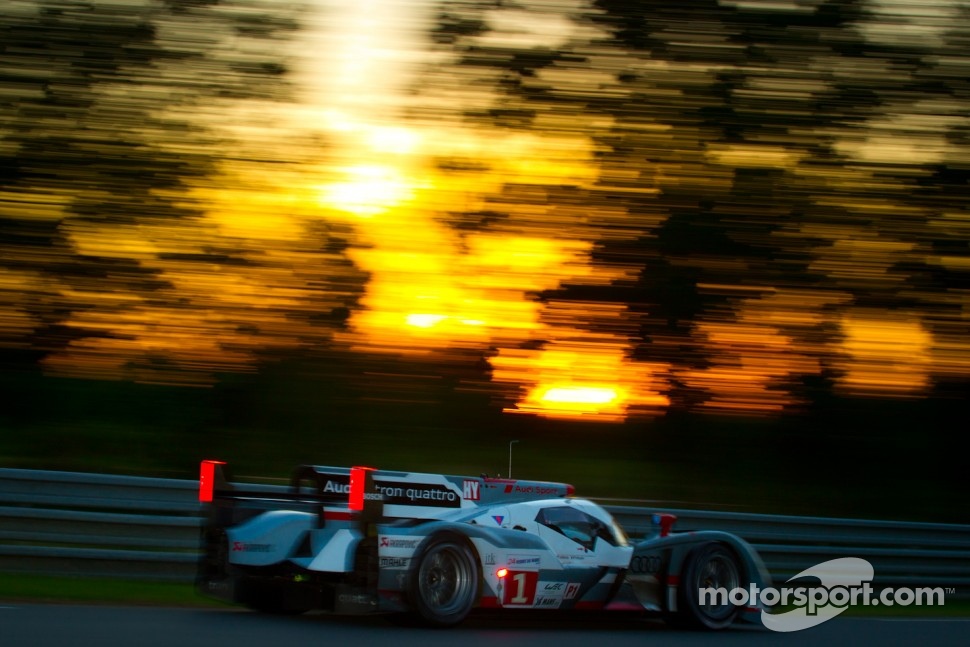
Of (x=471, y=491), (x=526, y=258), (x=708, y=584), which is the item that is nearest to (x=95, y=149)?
(x=526, y=258)

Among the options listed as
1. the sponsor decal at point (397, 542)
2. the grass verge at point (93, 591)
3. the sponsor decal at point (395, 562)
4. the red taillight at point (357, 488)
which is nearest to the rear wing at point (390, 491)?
the red taillight at point (357, 488)

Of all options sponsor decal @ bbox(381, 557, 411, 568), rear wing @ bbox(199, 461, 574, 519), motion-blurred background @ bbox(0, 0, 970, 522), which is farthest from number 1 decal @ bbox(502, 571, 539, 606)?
motion-blurred background @ bbox(0, 0, 970, 522)

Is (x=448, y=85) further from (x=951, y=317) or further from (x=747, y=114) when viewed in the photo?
(x=951, y=317)

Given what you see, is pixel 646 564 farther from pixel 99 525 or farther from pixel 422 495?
pixel 99 525

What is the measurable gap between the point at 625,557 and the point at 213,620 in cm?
302

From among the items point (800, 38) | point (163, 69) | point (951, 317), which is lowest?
point (951, 317)

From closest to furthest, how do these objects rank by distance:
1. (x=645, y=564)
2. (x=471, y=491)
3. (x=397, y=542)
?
(x=397, y=542), (x=471, y=491), (x=645, y=564)

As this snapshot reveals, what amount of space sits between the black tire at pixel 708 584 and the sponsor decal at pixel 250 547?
3112 millimetres

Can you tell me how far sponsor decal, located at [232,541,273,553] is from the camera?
275 inches

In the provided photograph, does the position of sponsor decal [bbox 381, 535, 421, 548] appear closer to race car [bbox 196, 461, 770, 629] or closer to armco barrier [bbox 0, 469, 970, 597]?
race car [bbox 196, 461, 770, 629]

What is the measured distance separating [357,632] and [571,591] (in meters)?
1.70

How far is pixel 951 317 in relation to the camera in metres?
15.2

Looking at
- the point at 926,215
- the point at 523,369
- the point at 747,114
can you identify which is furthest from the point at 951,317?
the point at 523,369

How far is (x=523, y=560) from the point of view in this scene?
24.0ft
